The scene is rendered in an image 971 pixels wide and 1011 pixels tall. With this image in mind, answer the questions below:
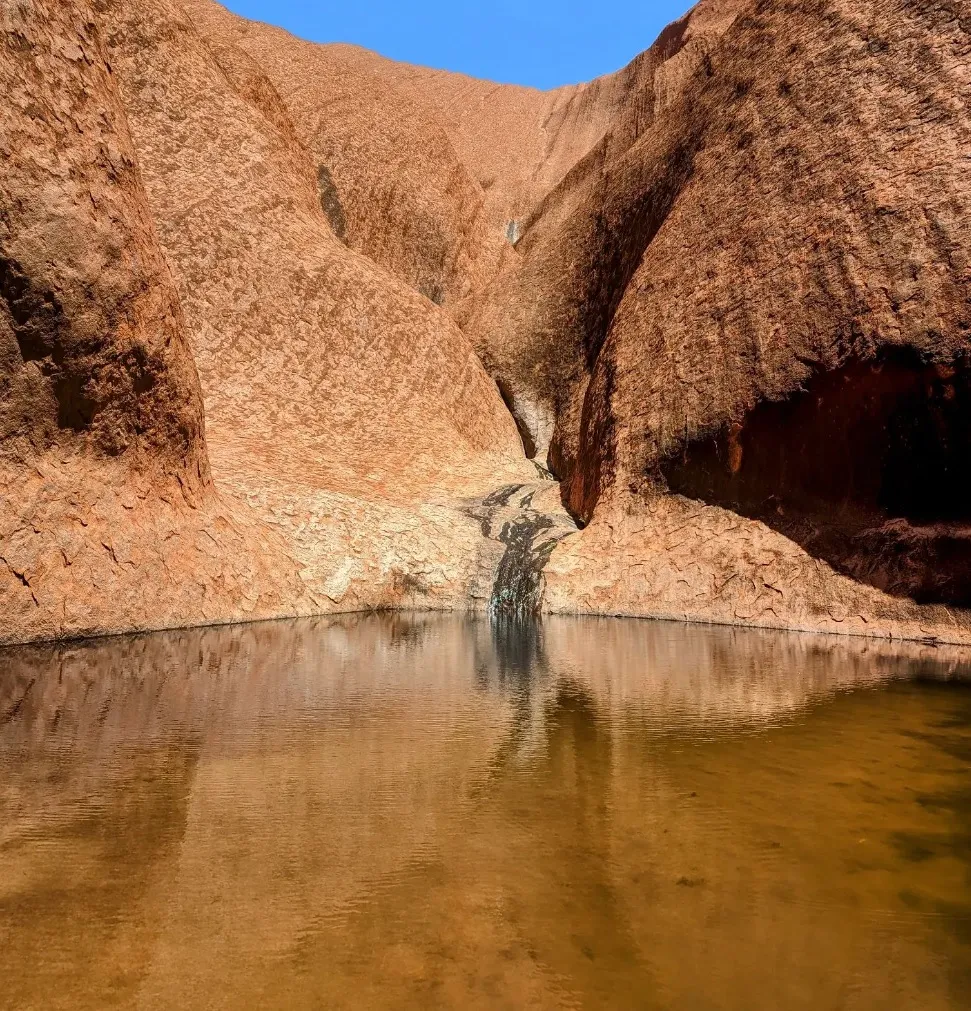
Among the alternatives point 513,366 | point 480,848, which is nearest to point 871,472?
point 480,848

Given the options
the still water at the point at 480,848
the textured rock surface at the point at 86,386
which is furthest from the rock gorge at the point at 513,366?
the still water at the point at 480,848

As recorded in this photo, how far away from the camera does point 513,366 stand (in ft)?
88.0

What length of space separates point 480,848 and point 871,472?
12.2m

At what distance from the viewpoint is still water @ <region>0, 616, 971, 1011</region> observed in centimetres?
272

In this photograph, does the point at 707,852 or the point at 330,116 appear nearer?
the point at 707,852

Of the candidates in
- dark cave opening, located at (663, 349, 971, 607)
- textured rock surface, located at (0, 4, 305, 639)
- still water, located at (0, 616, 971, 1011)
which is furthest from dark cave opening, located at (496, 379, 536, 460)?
still water, located at (0, 616, 971, 1011)

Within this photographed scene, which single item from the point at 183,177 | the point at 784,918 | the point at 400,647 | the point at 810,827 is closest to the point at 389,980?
the point at 784,918

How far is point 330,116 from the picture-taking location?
31.8 m

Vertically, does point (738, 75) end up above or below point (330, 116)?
below

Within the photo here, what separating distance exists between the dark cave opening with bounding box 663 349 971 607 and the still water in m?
6.27

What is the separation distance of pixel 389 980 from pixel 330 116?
33.1 m

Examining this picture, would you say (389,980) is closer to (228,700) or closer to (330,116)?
(228,700)

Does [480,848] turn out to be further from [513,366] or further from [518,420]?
[513,366]

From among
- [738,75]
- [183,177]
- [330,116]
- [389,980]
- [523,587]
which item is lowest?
[389,980]
